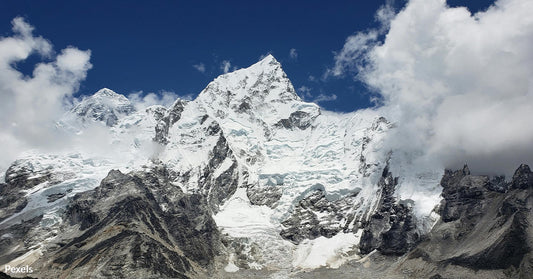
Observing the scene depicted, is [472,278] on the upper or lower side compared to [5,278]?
lower

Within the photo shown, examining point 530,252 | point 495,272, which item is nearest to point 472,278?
point 495,272

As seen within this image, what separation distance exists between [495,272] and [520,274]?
9066 mm

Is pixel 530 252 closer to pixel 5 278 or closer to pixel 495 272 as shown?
pixel 495 272

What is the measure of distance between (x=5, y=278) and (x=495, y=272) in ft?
557

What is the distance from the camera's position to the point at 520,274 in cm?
19312

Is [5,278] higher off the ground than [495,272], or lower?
higher

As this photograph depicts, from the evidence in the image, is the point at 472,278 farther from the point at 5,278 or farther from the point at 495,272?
the point at 5,278

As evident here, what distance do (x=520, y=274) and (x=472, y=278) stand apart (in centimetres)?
1667

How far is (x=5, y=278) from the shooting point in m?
102

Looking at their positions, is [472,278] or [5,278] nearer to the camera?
[5,278]

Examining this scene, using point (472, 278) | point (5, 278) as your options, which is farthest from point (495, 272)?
point (5, 278)

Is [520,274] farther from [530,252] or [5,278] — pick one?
[5,278]

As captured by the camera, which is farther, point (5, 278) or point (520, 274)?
point (520, 274)

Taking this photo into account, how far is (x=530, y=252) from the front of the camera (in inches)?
7795
